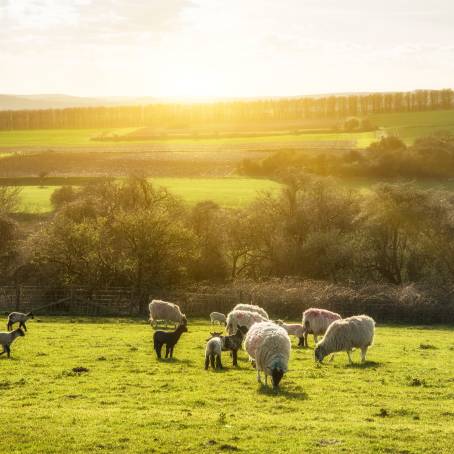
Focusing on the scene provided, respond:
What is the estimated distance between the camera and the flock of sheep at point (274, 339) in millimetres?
20375

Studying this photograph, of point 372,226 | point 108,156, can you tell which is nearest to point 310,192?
point 372,226

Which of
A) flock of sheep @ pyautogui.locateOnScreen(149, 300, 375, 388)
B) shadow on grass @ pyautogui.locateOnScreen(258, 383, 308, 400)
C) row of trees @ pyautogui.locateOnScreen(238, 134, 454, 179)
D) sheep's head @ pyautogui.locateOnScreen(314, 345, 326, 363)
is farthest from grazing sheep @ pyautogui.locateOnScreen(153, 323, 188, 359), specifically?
row of trees @ pyautogui.locateOnScreen(238, 134, 454, 179)

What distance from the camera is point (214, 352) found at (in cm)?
2291

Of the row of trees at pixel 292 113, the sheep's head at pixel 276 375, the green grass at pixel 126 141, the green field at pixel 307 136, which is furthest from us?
the row of trees at pixel 292 113

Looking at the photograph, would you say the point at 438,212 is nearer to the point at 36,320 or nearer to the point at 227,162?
the point at 36,320

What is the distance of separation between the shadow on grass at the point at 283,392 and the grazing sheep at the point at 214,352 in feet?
9.99

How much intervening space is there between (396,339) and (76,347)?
46.5 feet

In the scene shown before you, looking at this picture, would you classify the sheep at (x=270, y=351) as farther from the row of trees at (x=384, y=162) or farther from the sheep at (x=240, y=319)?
the row of trees at (x=384, y=162)

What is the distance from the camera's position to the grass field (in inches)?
587

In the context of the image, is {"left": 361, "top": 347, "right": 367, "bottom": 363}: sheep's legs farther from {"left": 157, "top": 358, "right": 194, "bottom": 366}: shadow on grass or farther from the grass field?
{"left": 157, "top": 358, "right": 194, "bottom": 366}: shadow on grass

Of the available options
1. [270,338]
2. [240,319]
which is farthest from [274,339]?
[240,319]

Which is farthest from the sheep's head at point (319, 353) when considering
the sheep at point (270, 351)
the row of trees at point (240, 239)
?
the row of trees at point (240, 239)

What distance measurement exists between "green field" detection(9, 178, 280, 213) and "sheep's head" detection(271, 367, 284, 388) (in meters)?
54.2

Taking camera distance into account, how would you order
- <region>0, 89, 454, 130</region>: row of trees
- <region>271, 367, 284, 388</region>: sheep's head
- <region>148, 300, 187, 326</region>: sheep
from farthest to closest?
<region>0, 89, 454, 130</region>: row of trees < <region>148, 300, 187, 326</region>: sheep < <region>271, 367, 284, 388</region>: sheep's head
